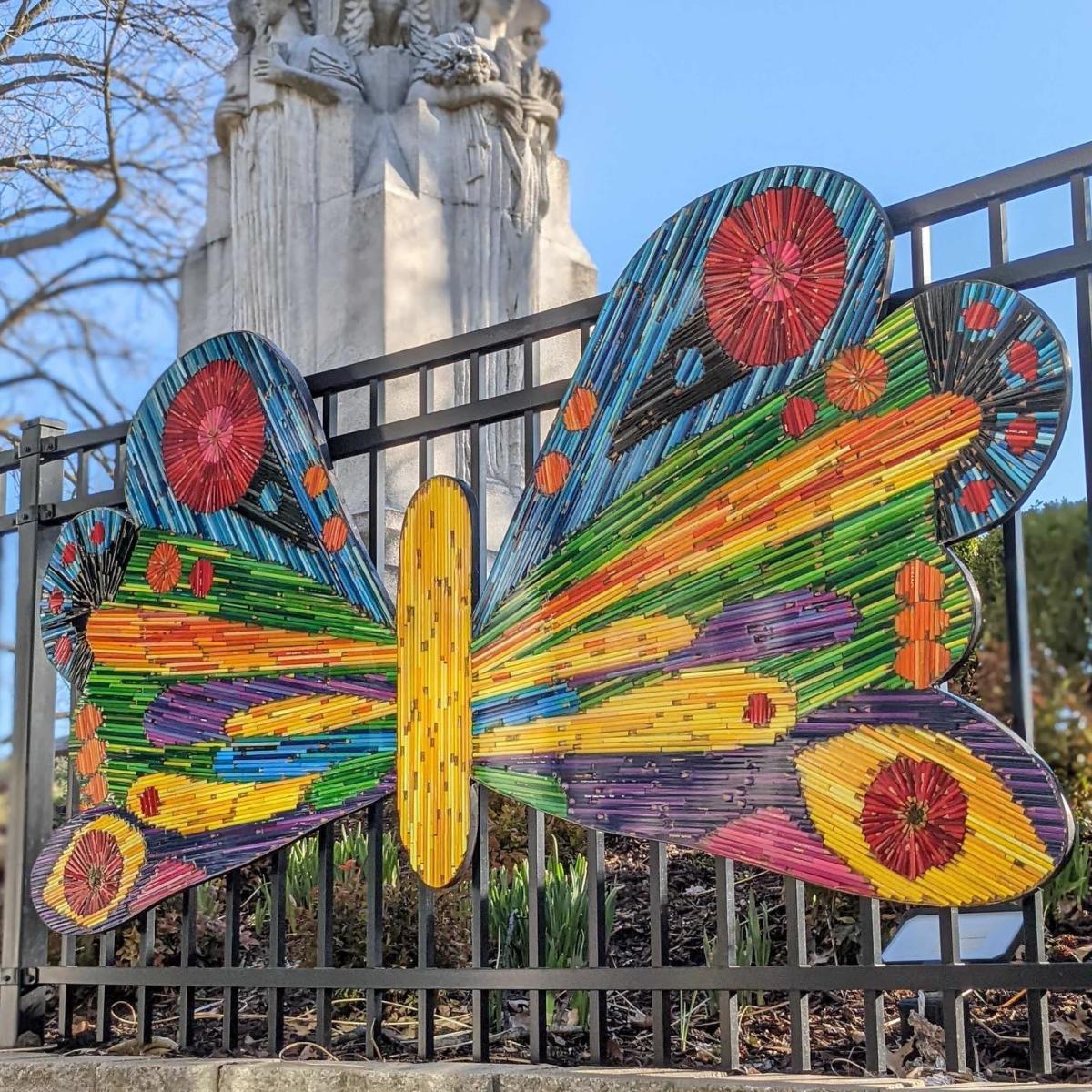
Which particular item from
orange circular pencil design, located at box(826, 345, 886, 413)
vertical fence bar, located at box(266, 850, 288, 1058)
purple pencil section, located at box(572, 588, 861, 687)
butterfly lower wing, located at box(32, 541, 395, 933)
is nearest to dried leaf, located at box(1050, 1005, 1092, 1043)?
purple pencil section, located at box(572, 588, 861, 687)

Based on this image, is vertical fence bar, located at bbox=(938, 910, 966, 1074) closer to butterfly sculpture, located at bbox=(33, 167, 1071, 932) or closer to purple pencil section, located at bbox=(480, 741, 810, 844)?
butterfly sculpture, located at bbox=(33, 167, 1071, 932)

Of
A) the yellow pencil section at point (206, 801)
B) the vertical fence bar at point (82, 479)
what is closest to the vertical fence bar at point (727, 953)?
the yellow pencil section at point (206, 801)

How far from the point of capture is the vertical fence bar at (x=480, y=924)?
3676 millimetres

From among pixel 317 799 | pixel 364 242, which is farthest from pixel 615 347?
pixel 364 242

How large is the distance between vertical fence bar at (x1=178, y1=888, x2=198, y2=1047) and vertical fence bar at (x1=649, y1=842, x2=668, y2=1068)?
5.09ft

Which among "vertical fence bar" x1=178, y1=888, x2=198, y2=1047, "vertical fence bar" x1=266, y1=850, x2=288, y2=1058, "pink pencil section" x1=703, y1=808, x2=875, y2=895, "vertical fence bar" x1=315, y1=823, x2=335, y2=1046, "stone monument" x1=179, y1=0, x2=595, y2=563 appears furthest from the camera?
"stone monument" x1=179, y1=0, x2=595, y2=563

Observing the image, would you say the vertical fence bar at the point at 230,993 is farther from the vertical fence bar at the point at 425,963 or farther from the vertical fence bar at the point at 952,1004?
the vertical fence bar at the point at 952,1004

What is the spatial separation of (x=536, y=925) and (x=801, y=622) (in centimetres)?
98

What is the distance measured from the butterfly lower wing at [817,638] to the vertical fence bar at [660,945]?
67mm

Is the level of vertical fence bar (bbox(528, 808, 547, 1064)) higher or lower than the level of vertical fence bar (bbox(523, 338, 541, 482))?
lower

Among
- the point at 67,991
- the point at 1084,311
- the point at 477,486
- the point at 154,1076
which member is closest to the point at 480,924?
the point at 154,1076

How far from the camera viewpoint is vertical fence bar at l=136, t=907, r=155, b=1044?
4391 millimetres

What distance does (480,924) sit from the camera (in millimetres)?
3732

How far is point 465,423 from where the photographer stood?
13.3 ft
